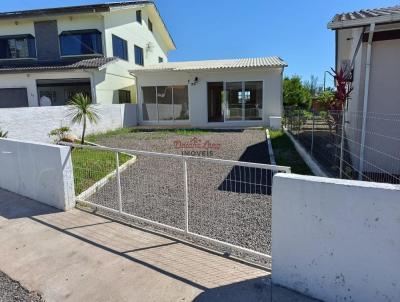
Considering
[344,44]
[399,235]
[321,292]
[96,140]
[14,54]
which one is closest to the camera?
[399,235]

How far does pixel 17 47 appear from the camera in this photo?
21141 millimetres

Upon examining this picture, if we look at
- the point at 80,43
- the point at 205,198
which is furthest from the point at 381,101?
the point at 80,43

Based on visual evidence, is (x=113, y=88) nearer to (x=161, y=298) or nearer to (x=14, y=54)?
(x=14, y=54)

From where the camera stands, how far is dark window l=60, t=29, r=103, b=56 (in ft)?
65.3

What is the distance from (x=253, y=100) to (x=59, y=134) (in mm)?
11346

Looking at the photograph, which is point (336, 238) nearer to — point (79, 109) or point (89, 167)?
point (89, 167)

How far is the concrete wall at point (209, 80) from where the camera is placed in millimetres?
18250

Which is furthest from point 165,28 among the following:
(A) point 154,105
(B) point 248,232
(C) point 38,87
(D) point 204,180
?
(B) point 248,232

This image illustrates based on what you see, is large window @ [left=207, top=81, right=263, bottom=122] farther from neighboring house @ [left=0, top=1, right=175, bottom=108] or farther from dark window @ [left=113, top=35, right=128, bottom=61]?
dark window @ [left=113, top=35, right=128, bottom=61]

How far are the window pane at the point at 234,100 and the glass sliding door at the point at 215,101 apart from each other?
18.4 inches

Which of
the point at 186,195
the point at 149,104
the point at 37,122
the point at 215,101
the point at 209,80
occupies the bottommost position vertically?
the point at 186,195

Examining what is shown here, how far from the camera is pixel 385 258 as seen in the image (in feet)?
8.40

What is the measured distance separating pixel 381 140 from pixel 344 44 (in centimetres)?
749

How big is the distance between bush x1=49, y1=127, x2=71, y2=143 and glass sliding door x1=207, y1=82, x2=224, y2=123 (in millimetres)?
9438
